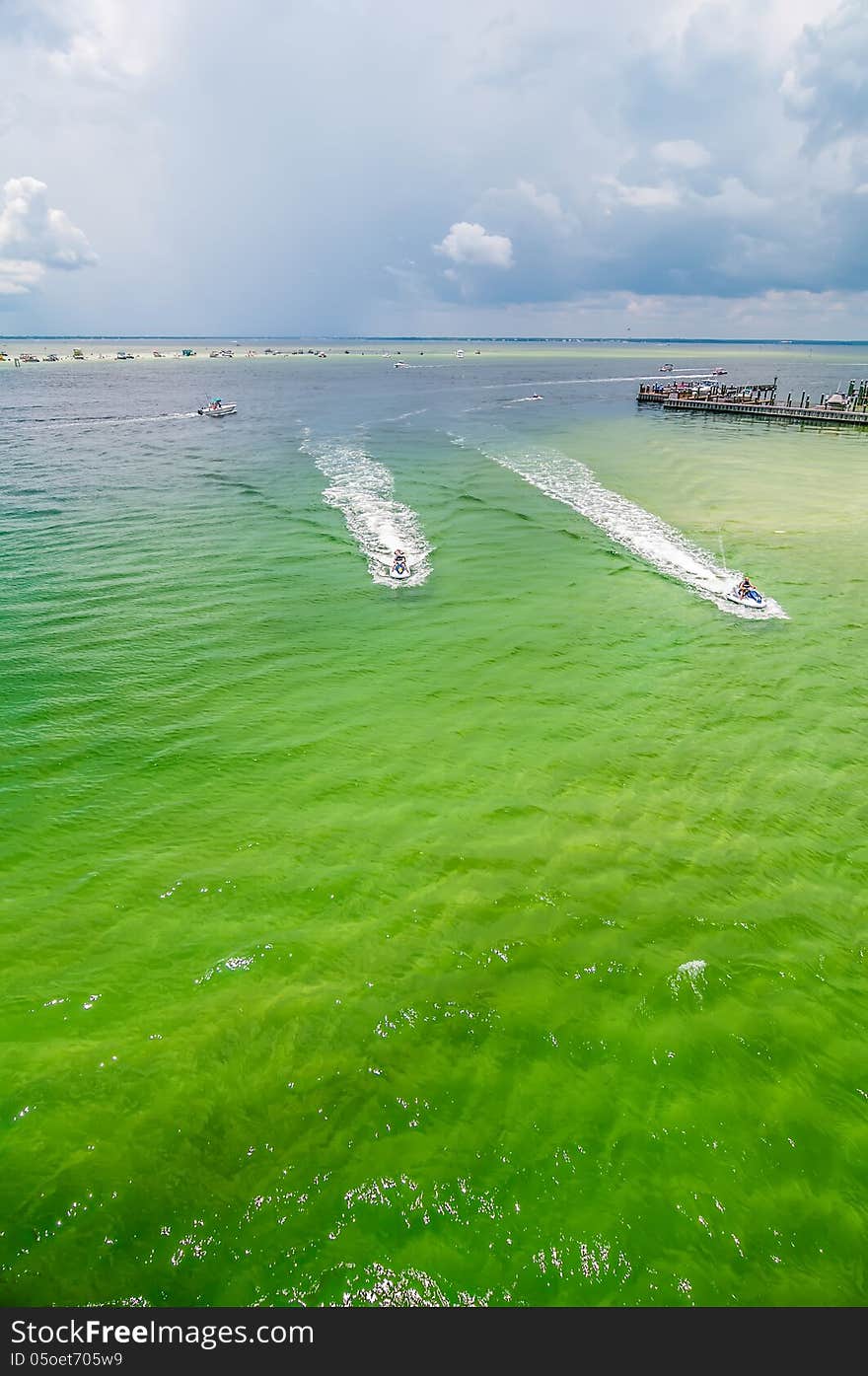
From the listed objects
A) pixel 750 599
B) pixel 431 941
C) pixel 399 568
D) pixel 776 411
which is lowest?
pixel 431 941

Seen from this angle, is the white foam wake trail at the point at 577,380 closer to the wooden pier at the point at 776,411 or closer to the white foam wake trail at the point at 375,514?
the wooden pier at the point at 776,411

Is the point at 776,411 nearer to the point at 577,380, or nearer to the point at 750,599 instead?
the point at 577,380

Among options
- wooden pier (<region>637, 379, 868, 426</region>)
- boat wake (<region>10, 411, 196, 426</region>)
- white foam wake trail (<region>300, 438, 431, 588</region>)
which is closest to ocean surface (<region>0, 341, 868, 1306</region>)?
white foam wake trail (<region>300, 438, 431, 588</region>)

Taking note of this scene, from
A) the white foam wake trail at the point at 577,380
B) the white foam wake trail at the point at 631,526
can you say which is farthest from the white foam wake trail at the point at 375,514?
the white foam wake trail at the point at 577,380

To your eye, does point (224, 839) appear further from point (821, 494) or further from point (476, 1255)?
point (821, 494)

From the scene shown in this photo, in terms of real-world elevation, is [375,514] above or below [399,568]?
above

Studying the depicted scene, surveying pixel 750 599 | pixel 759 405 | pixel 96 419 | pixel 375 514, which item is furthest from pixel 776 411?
pixel 96 419

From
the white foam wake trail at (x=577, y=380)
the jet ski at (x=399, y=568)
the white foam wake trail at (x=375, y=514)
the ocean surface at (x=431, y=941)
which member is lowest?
the ocean surface at (x=431, y=941)

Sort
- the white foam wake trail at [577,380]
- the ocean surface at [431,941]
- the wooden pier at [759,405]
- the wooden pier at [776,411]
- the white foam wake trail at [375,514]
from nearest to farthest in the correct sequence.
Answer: the ocean surface at [431,941]
the white foam wake trail at [375,514]
the wooden pier at [776,411]
the wooden pier at [759,405]
the white foam wake trail at [577,380]
